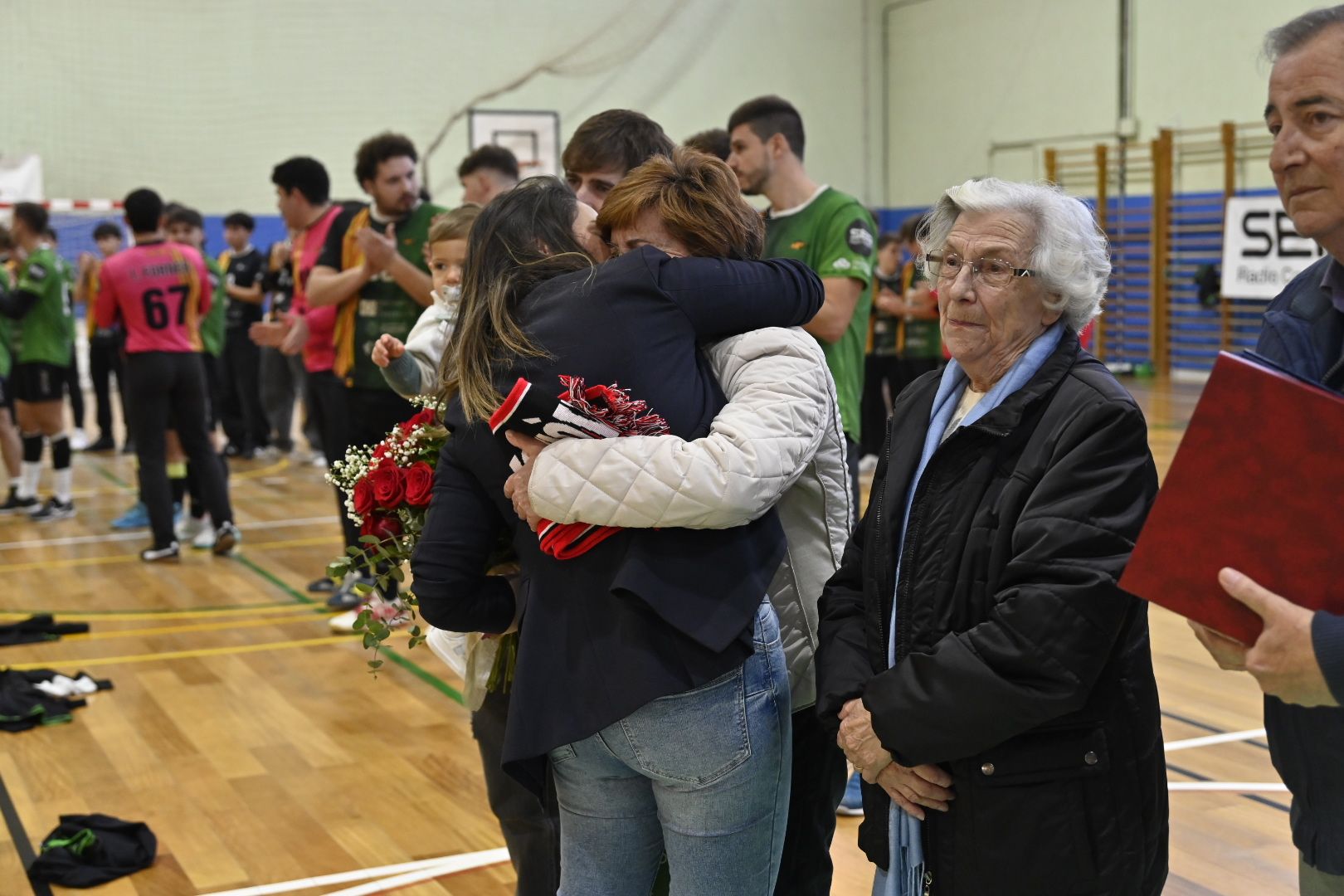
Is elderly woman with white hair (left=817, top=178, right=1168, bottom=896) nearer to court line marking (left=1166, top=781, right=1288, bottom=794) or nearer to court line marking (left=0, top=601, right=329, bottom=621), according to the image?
court line marking (left=1166, top=781, right=1288, bottom=794)

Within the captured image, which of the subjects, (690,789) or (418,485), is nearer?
(690,789)

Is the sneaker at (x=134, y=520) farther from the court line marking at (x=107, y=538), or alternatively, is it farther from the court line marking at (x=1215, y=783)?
the court line marking at (x=1215, y=783)

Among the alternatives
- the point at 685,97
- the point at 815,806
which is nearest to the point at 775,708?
the point at 815,806

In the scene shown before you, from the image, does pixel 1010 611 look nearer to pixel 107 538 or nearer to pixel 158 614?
pixel 158 614

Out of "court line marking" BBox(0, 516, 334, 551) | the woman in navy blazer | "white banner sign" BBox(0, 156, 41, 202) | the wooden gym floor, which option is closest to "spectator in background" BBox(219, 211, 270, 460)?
"court line marking" BBox(0, 516, 334, 551)

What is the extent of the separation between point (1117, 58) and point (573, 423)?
14413 mm

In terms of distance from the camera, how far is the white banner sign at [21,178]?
13.3 m

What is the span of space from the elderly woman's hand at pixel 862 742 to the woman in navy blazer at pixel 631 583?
11 cm

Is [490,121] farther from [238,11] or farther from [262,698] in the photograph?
[262,698]

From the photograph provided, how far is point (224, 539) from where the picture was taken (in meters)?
6.98

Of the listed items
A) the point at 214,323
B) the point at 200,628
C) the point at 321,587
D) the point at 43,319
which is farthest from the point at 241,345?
the point at 200,628

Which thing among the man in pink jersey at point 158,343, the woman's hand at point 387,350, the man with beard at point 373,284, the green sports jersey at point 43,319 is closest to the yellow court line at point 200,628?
the man with beard at point 373,284

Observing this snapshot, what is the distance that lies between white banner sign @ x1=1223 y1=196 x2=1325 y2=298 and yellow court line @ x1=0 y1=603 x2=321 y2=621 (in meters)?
9.74

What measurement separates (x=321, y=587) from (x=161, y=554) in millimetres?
1173
